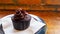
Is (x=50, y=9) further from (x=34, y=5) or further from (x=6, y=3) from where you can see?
(x=6, y=3)

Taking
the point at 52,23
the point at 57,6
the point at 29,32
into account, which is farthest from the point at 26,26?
the point at 57,6

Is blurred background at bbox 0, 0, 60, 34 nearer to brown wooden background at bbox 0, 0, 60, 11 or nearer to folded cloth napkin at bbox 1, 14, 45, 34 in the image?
brown wooden background at bbox 0, 0, 60, 11

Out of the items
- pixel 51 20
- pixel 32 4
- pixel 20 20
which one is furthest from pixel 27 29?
pixel 32 4

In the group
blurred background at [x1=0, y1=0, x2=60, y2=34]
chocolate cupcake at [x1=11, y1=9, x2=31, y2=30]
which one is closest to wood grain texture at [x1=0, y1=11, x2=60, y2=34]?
blurred background at [x1=0, y1=0, x2=60, y2=34]

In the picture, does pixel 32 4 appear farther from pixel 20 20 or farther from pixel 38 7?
pixel 20 20

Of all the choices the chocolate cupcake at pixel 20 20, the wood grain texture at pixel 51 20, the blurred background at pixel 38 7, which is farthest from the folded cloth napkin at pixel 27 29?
the blurred background at pixel 38 7

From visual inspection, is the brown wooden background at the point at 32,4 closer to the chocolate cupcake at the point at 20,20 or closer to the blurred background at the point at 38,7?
the blurred background at the point at 38,7
